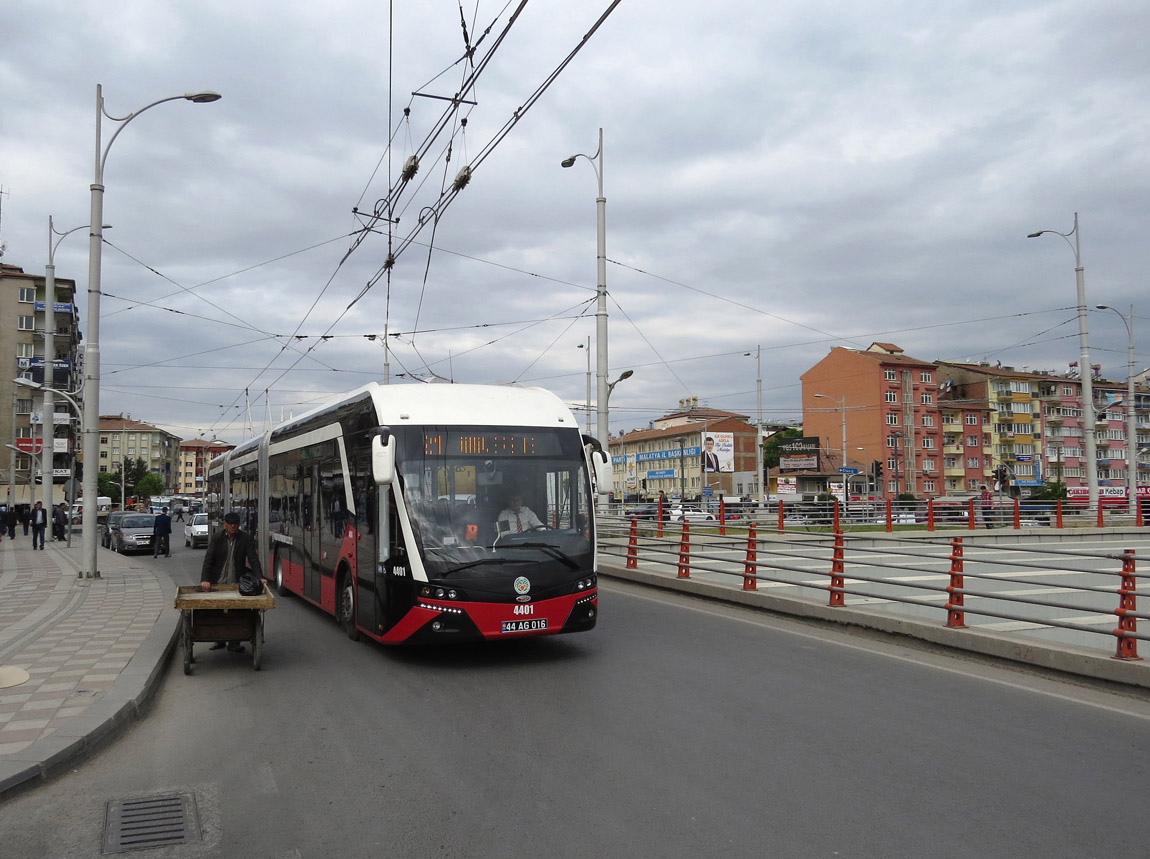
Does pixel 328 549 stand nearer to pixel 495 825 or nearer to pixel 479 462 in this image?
pixel 479 462

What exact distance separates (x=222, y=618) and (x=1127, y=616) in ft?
27.7

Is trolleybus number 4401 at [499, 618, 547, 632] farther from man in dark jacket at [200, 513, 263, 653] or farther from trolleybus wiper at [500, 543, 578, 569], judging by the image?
man in dark jacket at [200, 513, 263, 653]

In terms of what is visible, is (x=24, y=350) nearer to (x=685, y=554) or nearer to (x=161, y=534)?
(x=161, y=534)

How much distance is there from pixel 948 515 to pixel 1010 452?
73.0 meters

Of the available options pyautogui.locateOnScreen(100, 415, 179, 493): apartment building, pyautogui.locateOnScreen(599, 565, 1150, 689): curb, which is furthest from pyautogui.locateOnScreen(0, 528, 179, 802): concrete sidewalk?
pyautogui.locateOnScreen(100, 415, 179, 493): apartment building

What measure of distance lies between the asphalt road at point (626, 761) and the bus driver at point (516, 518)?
1376 mm

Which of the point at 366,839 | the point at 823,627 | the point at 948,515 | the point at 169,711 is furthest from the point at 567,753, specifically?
the point at 948,515

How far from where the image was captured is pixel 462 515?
363 inches

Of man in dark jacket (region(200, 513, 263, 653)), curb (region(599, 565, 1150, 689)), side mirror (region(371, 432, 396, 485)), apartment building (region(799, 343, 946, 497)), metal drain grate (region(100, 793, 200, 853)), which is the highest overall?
apartment building (region(799, 343, 946, 497))

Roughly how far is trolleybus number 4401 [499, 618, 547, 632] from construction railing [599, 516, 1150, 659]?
3.33 metres

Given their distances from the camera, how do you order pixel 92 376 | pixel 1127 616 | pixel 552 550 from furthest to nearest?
1. pixel 92 376
2. pixel 552 550
3. pixel 1127 616

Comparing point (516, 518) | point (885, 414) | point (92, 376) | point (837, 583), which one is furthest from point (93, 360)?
point (885, 414)

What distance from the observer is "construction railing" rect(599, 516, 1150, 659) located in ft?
28.2

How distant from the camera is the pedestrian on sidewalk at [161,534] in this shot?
2895 cm
